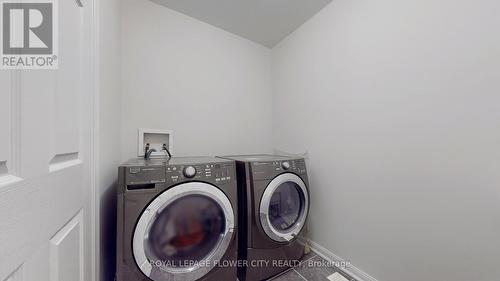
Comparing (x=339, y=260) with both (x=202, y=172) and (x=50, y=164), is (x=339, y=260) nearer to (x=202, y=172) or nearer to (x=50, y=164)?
(x=202, y=172)

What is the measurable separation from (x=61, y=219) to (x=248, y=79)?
1801mm

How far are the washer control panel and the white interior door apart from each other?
33cm

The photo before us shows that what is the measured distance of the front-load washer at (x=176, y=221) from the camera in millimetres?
834

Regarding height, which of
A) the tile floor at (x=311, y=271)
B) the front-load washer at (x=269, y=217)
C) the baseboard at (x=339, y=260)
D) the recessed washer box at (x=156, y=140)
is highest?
the recessed washer box at (x=156, y=140)

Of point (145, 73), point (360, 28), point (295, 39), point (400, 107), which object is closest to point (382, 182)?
point (400, 107)

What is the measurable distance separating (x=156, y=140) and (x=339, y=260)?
5.73ft

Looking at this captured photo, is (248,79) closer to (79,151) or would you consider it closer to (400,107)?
(400,107)

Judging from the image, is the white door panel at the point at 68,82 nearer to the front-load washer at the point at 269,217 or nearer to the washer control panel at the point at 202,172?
the washer control panel at the point at 202,172

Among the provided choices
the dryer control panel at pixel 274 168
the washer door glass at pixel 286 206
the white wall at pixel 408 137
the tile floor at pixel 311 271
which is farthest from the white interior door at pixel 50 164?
the white wall at pixel 408 137

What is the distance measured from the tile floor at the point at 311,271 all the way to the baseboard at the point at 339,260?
32 millimetres

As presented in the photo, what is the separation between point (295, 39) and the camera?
5.85 feet

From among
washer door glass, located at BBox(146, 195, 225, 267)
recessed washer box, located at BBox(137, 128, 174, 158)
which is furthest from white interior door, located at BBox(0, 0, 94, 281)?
recessed washer box, located at BBox(137, 128, 174, 158)

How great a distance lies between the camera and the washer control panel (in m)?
0.93

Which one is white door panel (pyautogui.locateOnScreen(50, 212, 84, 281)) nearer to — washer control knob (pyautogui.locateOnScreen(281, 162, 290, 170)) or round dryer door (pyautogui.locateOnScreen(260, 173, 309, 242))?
round dryer door (pyautogui.locateOnScreen(260, 173, 309, 242))
